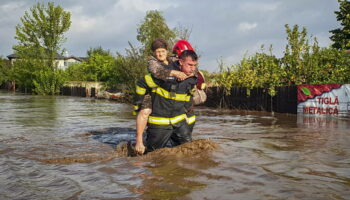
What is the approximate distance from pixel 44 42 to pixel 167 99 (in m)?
49.9

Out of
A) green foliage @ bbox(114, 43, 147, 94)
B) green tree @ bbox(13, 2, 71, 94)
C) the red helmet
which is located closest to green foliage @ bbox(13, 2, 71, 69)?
green tree @ bbox(13, 2, 71, 94)

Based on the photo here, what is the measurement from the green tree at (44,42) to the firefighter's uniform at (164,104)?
47.9 metres

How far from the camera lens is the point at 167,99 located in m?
5.58

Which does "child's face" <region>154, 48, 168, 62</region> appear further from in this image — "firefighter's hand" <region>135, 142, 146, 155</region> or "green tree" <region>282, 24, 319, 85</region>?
"green tree" <region>282, 24, 319, 85</region>

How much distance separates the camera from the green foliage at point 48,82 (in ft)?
166

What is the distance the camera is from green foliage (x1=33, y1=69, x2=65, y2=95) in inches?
1996

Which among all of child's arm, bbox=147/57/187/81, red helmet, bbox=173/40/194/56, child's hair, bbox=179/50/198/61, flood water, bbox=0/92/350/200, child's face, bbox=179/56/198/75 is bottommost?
flood water, bbox=0/92/350/200

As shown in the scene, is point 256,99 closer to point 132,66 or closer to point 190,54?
point 132,66

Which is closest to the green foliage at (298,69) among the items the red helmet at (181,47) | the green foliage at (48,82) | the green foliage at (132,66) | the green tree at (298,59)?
the green tree at (298,59)

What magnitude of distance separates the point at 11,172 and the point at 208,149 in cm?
295

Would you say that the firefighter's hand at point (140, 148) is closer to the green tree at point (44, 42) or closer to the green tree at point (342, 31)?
the green tree at point (342, 31)

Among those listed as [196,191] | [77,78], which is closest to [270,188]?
[196,191]

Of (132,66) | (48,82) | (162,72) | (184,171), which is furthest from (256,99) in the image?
(48,82)

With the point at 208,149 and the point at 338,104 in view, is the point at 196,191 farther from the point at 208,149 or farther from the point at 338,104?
the point at 338,104
